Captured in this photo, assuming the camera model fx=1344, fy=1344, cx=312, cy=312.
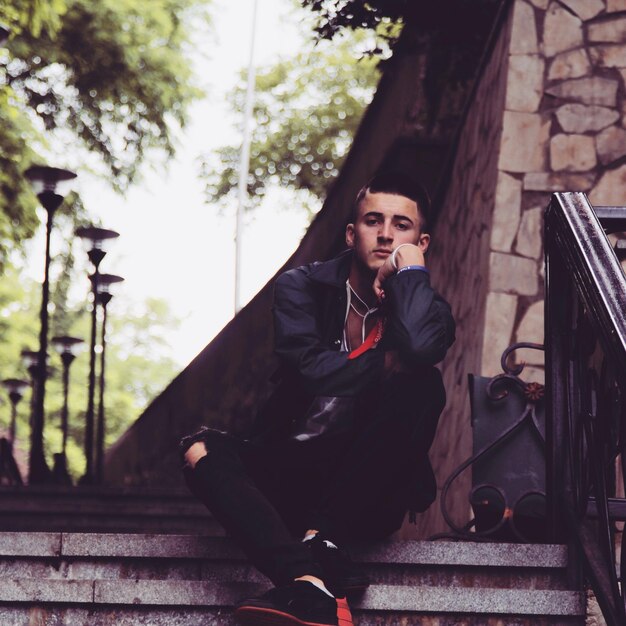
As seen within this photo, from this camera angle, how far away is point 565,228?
11.8 feet

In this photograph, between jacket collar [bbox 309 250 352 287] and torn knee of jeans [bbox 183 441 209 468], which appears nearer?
torn knee of jeans [bbox 183 441 209 468]

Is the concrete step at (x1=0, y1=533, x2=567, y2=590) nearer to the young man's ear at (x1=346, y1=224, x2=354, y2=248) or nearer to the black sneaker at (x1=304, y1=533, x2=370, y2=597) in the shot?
the black sneaker at (x1=304, y1=533, x2=370, y2=597)

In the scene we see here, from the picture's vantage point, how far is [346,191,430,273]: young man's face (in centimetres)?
405

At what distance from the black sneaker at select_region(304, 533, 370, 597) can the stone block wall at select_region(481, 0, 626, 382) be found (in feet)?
10.7

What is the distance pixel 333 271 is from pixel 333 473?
644mm

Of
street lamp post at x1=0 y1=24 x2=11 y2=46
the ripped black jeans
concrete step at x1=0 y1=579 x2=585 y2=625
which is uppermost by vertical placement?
street lamp post at x1=0 y1=24 x2=11 y2=46

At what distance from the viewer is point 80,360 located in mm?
35625

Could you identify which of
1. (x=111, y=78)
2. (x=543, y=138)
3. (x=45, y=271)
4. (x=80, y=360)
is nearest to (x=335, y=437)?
(x=543, y=138)

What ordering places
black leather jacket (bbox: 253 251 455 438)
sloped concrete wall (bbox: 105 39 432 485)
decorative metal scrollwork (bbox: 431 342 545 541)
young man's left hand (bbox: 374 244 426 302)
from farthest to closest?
sloped concrete wall (bbox: 105 39 432 485) < decorative metal scrollwork (bbox: 431 342 545 541) < young man's left hand (bbox: 374 244 426 302) < black leather jacket (bbox: 253 251 455 438)

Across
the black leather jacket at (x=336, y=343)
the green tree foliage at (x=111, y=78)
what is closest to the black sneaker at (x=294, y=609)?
the black leather jacket at (x=336, y=343)

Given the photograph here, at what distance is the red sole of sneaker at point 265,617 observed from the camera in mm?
3186

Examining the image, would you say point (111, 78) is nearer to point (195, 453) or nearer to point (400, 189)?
point (400, 189)

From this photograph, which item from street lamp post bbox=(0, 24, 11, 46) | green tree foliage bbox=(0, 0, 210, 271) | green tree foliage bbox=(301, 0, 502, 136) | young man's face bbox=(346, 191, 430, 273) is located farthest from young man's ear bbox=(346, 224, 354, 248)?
green tree foliage bbox=(0, 0, 210, 271)

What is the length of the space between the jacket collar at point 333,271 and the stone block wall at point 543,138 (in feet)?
9.04
